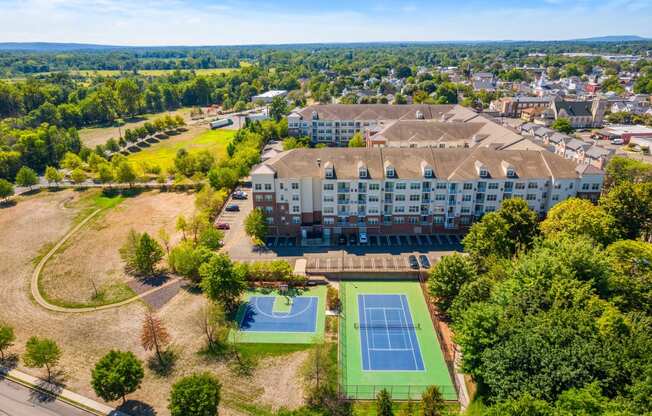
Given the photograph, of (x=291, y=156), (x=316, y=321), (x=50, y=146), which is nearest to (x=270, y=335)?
(x=316, y=321)

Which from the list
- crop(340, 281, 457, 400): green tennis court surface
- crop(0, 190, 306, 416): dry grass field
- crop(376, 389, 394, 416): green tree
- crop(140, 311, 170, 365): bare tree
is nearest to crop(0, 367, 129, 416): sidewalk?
crop(0, 190, 306, 416): dry grass field

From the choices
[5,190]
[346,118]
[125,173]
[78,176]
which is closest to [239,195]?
[125,173]

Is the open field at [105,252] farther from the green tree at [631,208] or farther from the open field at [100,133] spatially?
the green tree at [631,208]

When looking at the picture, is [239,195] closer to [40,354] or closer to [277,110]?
[40,354]

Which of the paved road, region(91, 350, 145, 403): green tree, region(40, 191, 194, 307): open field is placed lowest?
the paved road

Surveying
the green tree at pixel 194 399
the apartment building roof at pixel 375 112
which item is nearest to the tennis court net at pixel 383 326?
the green tree at pixel 194 399

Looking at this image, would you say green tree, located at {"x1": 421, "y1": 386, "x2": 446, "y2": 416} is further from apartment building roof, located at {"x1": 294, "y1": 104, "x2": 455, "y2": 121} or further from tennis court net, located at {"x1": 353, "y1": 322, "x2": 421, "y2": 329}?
apartment building roof, located at {"x1": 294, "y1": 104, "x2": 455, "y2": 121}
